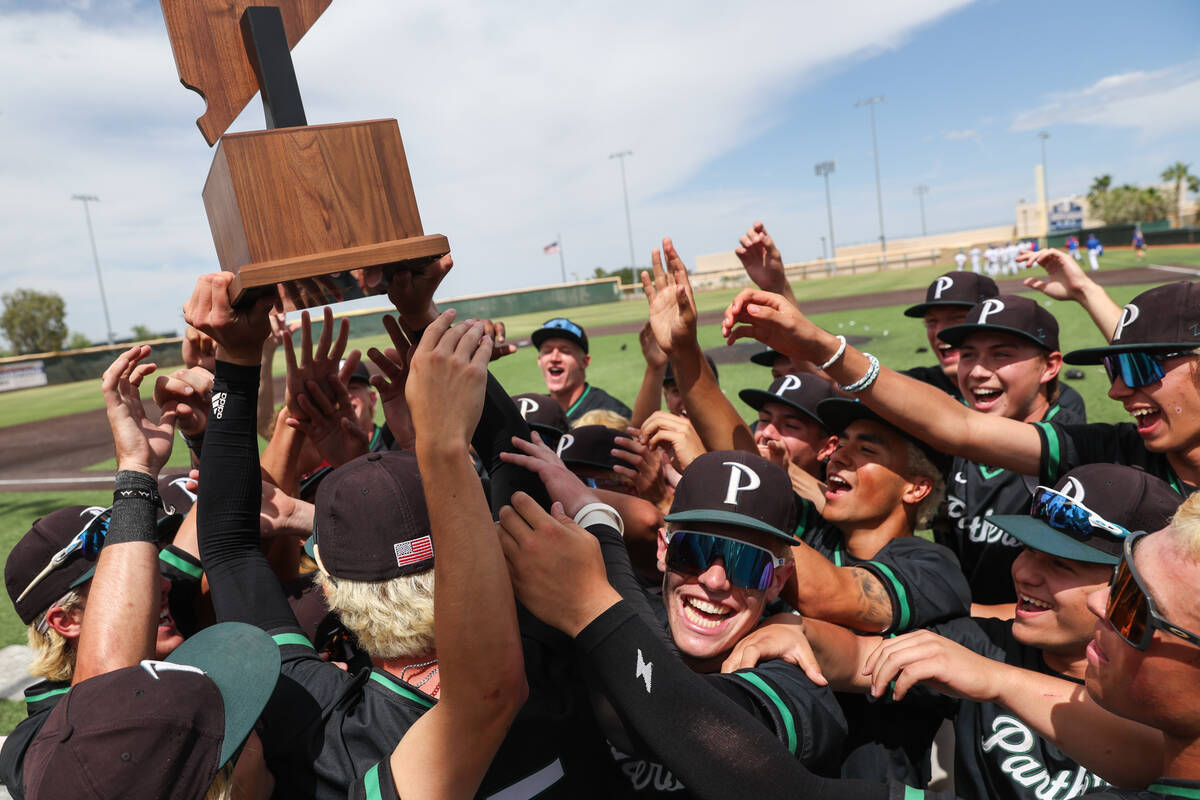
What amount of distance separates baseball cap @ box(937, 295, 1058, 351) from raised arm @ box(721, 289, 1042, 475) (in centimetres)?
104

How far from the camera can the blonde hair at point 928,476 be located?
10.3 feet

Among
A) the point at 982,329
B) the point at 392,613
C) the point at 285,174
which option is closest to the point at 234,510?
the point at 392,613

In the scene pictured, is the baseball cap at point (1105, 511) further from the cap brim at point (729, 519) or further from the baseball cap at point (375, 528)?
the baseball cap at point (375, 528)

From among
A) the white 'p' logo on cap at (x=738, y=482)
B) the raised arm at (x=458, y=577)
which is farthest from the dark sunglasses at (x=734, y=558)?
the raised arm at (x=458, y=577)

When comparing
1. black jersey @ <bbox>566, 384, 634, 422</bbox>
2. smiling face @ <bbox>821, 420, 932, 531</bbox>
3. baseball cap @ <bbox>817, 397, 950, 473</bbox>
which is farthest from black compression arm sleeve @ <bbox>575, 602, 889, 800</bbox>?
black jersey @ <bbox>566, 384, 634, 422</bbox>

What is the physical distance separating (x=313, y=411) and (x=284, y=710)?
1362 millimetres

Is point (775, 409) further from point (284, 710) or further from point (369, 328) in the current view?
point (369, 328)

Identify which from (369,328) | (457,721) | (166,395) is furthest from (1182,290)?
(369,328)

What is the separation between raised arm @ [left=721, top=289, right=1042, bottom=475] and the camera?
8.58 feet

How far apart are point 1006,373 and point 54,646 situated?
4.15m

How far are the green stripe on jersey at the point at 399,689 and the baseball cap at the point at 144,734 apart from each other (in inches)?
9.9

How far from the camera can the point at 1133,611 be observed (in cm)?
143

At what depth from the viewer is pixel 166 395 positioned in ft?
8.28

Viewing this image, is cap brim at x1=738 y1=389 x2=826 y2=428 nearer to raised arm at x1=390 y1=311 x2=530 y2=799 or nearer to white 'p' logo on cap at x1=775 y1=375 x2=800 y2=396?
white 'p' logo on cap at x1=775 y1=375 x2=800 y2=396
